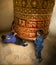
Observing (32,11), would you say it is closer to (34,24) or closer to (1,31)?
(34,24)

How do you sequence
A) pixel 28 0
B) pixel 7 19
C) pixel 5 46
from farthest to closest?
1. pixel 7 19
2. pixel 5 46
3. pixel 28 0

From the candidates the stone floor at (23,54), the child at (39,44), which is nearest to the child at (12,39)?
the stone floor at (23,54)

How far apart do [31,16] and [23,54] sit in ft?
1.07

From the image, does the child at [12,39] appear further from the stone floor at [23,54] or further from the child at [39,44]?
the child at [39,44]

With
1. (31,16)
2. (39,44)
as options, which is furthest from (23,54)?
(31,16)

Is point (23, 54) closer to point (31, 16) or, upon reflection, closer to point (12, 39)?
point (12, 39)

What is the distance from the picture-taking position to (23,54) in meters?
1.37

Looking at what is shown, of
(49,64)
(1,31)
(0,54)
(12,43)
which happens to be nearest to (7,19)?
(1,31)

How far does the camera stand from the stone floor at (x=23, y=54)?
1326 mm

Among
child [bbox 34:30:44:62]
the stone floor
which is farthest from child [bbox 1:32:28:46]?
child [bbox 34:30:44:62]

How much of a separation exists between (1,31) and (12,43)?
40cm

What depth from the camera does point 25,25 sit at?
1.43 m

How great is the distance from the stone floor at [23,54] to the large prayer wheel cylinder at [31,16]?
11 cm

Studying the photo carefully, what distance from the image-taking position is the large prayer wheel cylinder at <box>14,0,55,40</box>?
4.42 ft
